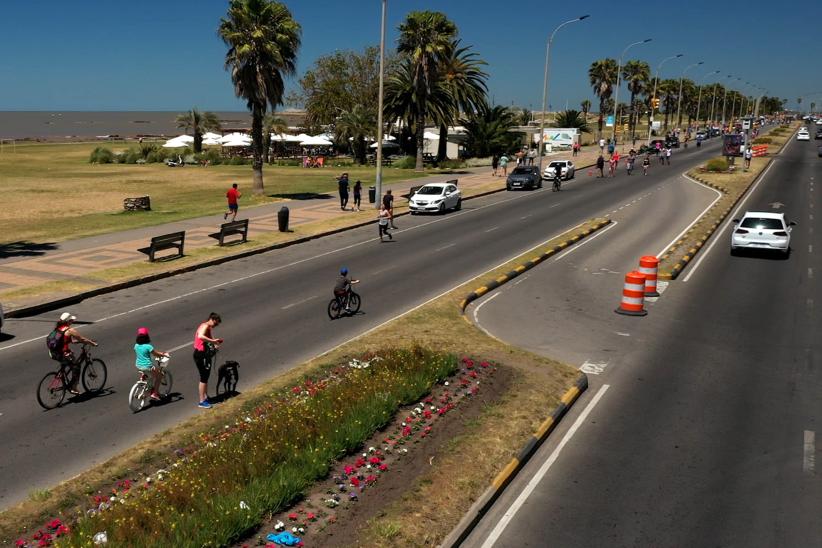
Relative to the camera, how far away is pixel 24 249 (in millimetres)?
26234

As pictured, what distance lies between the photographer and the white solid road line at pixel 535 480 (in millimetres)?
8461

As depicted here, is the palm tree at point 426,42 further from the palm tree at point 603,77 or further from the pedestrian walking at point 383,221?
the palm tree at point 603,77

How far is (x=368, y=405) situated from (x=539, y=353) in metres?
5.41

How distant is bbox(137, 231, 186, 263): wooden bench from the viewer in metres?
23.6

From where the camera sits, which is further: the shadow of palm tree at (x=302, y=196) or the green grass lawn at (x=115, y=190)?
the shadow of palm tree at (x=302, y=196)

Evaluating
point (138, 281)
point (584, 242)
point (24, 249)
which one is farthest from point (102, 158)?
point (584, 242)

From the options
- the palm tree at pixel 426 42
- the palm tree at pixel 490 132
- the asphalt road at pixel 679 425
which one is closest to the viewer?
the asphalt road at pixel 679 425

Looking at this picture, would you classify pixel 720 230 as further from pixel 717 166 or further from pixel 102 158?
pixel 102 158

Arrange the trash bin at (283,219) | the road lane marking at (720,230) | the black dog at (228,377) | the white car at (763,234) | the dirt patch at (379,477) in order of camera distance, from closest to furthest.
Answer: the dirt patch at (379,477) < the black dog at (228,377) < the road lane marking at (720,230) < the white car at (763,234) < the trash bin at (283,219)

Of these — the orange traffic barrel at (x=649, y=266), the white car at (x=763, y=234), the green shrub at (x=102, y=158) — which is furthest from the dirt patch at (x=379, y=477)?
the green shrub at (x=102, y=158)

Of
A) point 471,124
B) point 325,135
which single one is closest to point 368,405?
point 471,124

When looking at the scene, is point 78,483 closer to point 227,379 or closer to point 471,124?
point 227,379

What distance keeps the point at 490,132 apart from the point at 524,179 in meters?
24.5

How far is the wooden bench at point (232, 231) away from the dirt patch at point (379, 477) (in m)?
16.0
